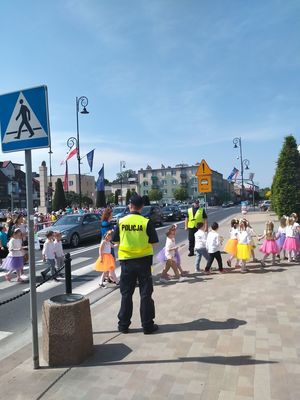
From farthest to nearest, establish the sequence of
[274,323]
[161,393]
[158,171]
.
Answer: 1. [158,171]
2. [274,323]
3. [161,393]

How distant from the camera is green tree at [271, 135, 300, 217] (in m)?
25.3

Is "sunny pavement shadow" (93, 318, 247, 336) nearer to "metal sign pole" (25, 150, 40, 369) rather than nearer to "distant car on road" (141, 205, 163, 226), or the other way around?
"metal sign pole" (25, 150, 40, 369)

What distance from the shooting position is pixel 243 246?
9.27m

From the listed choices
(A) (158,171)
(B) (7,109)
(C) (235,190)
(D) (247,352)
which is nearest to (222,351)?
(D) (247,352)

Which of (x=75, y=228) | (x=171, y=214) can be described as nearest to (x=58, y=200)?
(x=171, y=214)

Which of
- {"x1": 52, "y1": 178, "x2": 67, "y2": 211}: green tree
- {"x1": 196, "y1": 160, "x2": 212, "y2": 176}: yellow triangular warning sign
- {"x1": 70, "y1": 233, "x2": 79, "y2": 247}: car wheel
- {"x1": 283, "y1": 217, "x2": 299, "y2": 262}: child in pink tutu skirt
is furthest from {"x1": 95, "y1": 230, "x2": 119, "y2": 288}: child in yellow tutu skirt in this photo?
{"x1": 52, "y1": 178, "x2": 67, "y2": 211}: green tree

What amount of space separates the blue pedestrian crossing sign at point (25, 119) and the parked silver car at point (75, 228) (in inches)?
506

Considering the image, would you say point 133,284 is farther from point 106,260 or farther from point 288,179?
point 288,179

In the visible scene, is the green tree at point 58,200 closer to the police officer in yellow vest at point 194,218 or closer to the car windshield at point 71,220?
the car windshield at point 71,220

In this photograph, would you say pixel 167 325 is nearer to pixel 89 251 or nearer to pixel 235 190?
pixel 89 251

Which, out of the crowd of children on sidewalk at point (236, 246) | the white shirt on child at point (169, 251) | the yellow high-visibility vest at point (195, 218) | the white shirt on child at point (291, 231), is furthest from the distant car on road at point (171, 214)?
the white shirt on child at point (169, 251)

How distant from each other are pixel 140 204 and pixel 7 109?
7.09 ft

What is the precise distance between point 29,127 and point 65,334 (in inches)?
88.5

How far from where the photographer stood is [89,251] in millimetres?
15367
